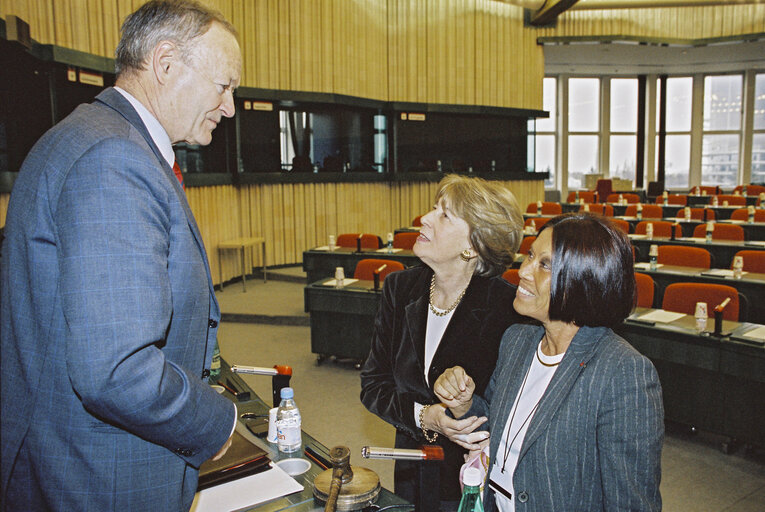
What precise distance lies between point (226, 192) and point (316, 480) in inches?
319

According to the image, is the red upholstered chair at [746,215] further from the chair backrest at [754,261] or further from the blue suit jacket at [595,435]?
the blue suit jacket at [595,435]

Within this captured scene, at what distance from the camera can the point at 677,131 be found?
19.3 metres

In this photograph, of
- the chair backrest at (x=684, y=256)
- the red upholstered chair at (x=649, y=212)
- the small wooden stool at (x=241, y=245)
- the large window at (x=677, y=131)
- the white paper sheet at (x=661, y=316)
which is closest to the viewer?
the white paper sheet at (x=661, y=316)

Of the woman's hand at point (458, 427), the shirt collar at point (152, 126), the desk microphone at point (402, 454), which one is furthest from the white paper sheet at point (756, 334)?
the shirt collar at point (152, 126)

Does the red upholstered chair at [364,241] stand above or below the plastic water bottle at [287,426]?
above

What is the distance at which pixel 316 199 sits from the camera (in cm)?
1061

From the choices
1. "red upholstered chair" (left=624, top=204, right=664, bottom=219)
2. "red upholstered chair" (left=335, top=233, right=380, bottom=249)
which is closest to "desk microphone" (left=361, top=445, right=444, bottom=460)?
"red upholstered chair" (left=335, top=233, right=380, bottom=249)

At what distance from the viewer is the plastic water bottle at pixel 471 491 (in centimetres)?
128

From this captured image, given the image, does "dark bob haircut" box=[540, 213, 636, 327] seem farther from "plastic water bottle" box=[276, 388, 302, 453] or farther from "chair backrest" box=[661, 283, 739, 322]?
"chair backrest" box=[661, 283, 739, 322]

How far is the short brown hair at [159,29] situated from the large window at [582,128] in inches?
758

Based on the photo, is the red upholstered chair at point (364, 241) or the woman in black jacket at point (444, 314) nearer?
the woman in black jacket at point (444, 314)

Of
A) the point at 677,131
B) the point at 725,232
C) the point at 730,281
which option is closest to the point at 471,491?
the point at 730,281

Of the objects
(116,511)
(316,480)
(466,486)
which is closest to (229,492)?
(316,480)

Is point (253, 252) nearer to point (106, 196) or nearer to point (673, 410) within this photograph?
point (673, 410)
